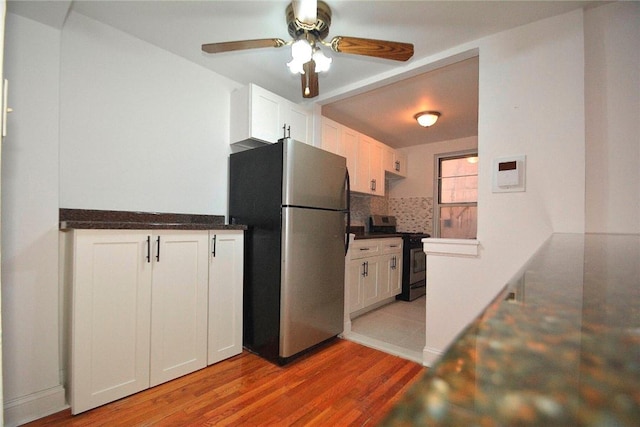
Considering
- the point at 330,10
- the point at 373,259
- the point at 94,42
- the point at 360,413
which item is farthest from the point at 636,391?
the point at 373,259

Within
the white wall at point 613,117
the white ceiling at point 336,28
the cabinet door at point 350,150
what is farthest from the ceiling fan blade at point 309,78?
the white wall at point 613,117

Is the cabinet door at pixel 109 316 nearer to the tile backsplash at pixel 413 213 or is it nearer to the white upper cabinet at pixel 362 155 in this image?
the white upper cabinet at pixel 362 155

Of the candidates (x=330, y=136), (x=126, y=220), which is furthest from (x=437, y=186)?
(x=126, y=220)

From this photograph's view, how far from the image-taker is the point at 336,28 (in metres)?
1.92

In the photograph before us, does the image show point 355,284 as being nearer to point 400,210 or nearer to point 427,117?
point 427,117

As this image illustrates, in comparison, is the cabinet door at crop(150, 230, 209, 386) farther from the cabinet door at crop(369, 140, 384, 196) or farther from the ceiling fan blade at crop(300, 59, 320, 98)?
the cabinet door at crop(369, 140, 384, 196)

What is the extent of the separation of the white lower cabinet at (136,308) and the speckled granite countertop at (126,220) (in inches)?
1.5

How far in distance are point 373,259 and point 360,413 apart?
1.92m

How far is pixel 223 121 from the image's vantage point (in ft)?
8.45

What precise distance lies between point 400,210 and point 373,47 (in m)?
3.54

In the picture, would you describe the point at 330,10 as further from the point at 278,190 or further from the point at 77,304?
the point at 77,304

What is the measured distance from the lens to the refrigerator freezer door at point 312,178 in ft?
6.88

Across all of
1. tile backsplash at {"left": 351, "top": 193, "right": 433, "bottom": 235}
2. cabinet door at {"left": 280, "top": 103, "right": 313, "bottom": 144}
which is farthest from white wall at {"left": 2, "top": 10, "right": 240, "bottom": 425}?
tile backsplash at {"left": 351, "top": 193, "right": 433, "bottom": 235}

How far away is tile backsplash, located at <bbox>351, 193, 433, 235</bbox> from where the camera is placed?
436 cm
